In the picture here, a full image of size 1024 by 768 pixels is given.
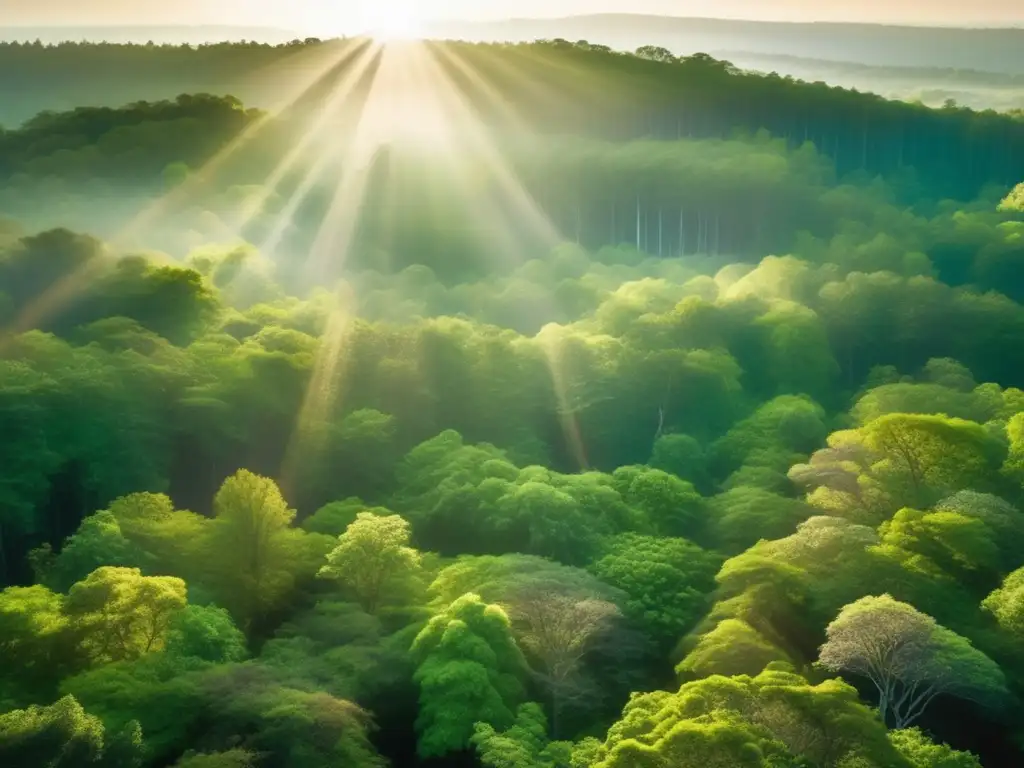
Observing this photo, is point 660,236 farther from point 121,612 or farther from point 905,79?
point 121,612

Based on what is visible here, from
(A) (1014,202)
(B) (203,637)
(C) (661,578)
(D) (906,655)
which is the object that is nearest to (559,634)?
(C) (661,578)

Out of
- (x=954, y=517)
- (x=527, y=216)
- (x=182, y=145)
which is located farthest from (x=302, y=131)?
(x=954, y=517)

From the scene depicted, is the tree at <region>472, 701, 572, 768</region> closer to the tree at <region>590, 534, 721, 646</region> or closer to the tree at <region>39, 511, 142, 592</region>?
the tree at <region>590, 534, 721, 646</region>

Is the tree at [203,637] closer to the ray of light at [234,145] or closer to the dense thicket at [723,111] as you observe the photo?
the ray of light at [234,145]

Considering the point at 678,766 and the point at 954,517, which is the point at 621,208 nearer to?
the point at 954,517

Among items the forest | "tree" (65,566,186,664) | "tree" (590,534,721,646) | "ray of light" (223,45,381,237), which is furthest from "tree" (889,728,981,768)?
"ray of light" (223,45,381,237)

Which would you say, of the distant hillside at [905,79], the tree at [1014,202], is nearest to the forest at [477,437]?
the tree at [1014,202]
